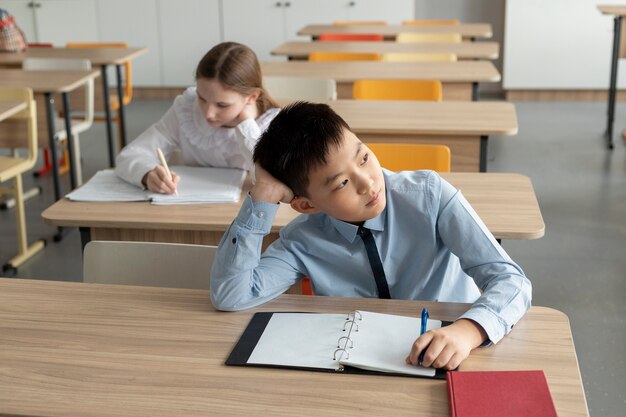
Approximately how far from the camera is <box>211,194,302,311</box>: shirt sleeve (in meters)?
1.48

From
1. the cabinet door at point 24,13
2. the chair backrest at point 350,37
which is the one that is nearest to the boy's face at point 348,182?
the chair backrest at point 350,37

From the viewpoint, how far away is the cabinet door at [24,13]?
7.28 meters

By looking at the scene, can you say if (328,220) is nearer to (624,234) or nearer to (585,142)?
(624,234)

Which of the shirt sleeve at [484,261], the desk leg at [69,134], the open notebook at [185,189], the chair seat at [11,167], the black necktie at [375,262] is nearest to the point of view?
the shirt sleeve at [484,261]

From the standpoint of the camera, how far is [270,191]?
4.88 feet

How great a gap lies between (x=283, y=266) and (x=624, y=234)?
8.78 feet

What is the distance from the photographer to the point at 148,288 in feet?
5.26

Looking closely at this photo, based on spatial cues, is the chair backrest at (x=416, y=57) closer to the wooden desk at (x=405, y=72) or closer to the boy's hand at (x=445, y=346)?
the wooden desk at (x=405, y=72)

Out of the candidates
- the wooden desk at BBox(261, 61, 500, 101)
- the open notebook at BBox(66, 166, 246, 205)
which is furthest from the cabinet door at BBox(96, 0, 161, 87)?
the open notebook at BBox(66, 166, 246, 205)

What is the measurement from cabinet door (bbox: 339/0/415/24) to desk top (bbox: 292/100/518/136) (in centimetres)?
390

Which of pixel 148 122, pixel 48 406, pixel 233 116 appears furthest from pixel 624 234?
pixel 148 122

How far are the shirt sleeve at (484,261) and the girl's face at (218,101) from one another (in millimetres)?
955

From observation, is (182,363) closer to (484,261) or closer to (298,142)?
(298,142)

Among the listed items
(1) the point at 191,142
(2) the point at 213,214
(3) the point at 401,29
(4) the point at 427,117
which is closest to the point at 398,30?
(3) the point at 401,29
